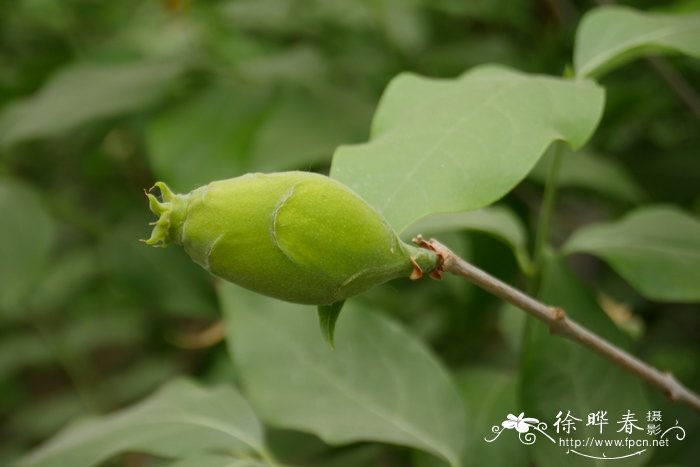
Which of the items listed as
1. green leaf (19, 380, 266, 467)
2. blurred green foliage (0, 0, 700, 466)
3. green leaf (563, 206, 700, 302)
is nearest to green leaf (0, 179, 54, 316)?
blurred green foliage (0, 0, 700, 466)

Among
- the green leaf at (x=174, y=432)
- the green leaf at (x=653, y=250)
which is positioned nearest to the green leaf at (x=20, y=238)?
the green leaf at (x=174, y=432)

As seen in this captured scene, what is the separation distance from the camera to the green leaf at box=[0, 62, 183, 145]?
3.26 ft

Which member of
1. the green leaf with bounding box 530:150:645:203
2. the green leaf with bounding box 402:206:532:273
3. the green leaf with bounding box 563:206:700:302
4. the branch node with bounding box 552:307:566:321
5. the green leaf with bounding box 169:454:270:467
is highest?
the branch node with bounding box 552:307:566:321

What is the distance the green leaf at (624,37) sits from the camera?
62cm

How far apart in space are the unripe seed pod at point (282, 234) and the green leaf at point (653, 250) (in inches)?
12.4

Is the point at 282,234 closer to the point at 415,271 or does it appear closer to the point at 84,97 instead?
the point at 415,271

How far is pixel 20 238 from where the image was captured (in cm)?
105

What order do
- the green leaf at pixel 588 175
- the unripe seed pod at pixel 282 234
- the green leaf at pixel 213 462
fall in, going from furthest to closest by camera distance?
the green leaf at pixel 588 175 → the green leaf at pixel 213 462 → the unripe seed pod at pixel 282 234

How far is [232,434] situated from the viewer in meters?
0.64

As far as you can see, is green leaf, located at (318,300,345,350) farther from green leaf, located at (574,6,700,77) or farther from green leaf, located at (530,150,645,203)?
green leaf, located at (530,150,645,203)

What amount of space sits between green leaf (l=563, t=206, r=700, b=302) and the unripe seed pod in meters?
0.31

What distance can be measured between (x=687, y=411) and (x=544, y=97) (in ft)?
1.38

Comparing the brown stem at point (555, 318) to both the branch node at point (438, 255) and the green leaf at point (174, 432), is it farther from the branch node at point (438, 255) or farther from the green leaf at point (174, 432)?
the green leaf at point (174, 432)

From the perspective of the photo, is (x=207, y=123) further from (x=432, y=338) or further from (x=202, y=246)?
(x=202, y=246)
